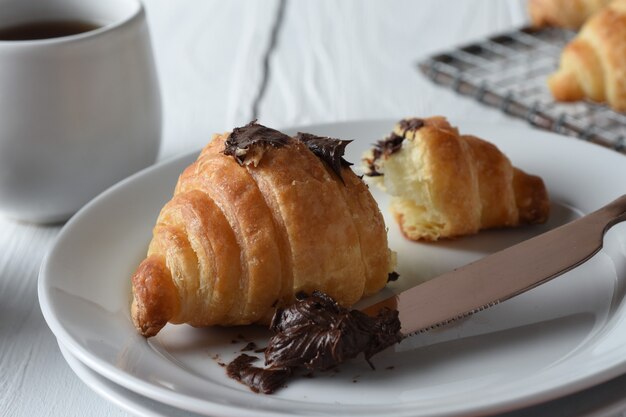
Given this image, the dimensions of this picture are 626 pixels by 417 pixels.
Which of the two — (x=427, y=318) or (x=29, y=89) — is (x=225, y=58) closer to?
(x=29, y=89)

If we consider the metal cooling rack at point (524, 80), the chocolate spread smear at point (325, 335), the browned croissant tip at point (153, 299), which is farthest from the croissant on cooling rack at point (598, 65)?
the browned croissant tip at point (153, 299)

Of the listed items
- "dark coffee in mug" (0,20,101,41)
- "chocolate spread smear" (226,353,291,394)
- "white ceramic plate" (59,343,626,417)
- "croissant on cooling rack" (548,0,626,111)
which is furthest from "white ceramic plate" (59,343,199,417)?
"croissant on cooling rack" (548,0,626,111)

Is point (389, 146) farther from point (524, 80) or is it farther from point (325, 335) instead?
point (524, 80)

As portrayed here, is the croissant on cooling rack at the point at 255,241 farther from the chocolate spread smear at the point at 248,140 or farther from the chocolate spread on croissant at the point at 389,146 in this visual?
the chocolate spread on croissant at the point at 389,146

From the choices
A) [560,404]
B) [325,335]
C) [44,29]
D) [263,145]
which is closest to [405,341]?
[325,335]

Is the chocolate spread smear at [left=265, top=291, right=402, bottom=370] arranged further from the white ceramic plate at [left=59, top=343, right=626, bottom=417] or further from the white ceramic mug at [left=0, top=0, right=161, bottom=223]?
the white ceramic mug at [left=0, top=0, right=161, bottom=223]

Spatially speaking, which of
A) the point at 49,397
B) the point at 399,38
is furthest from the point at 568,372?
the point at 399,38
